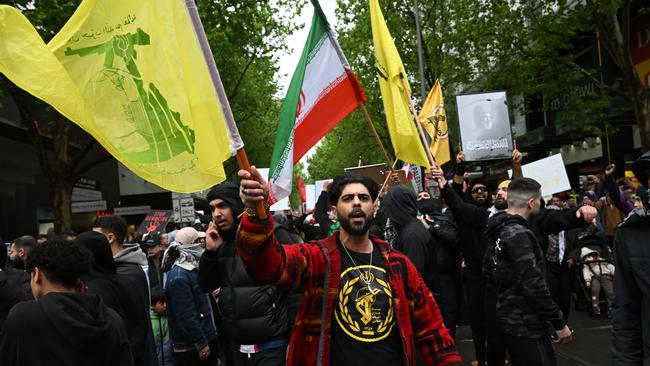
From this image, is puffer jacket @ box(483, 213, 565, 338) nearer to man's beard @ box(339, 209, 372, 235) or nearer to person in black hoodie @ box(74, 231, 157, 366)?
man's beard @ box(339, 209, 372, 235)

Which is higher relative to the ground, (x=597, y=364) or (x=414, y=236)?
(x=414, y=236)

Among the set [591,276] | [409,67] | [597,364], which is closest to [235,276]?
[597,364]

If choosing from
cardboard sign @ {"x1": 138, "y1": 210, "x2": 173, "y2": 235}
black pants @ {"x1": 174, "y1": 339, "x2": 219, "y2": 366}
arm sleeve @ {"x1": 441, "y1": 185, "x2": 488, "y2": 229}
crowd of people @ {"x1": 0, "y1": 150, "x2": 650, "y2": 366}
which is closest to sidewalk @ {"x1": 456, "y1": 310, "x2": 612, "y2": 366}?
crowd of people @ {"x1": 0, "y1": 150, "x2": 650, "y2": 366}

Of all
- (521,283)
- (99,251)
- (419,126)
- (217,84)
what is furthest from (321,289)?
(419,126)

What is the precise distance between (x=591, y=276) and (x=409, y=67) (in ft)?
59.5

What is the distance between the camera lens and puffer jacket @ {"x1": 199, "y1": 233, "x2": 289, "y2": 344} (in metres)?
4.35

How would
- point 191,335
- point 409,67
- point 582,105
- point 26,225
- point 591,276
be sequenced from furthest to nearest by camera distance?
point 409,67 → point 26,225 → point 582,105 → point 591,276 → point 191,335

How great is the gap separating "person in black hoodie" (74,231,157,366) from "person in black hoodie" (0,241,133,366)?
A: 2.33 ft

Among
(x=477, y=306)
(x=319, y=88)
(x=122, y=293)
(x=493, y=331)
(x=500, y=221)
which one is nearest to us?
(x=122, y=293)

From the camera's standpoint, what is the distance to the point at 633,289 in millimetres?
3145

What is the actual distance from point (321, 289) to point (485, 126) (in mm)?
7890

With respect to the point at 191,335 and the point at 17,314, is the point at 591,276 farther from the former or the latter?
the point at 17,314

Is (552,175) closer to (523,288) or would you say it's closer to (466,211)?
(466,211)

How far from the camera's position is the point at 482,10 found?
17078 mm
